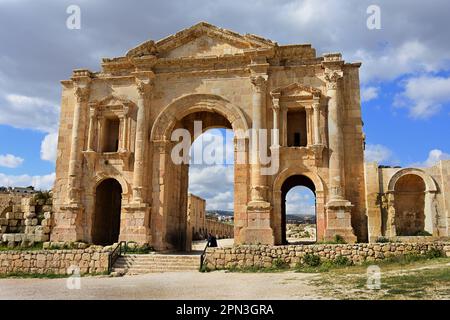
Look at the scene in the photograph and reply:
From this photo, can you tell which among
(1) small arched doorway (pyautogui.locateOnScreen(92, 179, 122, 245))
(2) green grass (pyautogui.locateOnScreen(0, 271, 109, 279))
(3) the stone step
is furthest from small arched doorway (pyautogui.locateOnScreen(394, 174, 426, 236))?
(1) small arched doorway (pyautogui.locateOnScreen(92, 179, 122, 245))

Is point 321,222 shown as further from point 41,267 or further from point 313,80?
point 41,267

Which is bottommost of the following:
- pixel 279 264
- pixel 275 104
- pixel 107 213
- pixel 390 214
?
pixel 279 264

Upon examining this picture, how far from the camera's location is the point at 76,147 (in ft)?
66.8

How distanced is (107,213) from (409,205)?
1495 centimetres

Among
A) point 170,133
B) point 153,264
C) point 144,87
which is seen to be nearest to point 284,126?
point 170,133

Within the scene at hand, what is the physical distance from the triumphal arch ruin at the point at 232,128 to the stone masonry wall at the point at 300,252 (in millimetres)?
2060

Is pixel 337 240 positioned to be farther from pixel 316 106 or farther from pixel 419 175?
pixel 316 106

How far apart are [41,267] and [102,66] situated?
33.8 ft

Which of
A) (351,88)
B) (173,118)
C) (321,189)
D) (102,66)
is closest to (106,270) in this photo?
(173,118)

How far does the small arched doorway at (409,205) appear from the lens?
19188 millimetres

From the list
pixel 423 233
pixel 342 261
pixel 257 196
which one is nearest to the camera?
pixel 342 261
